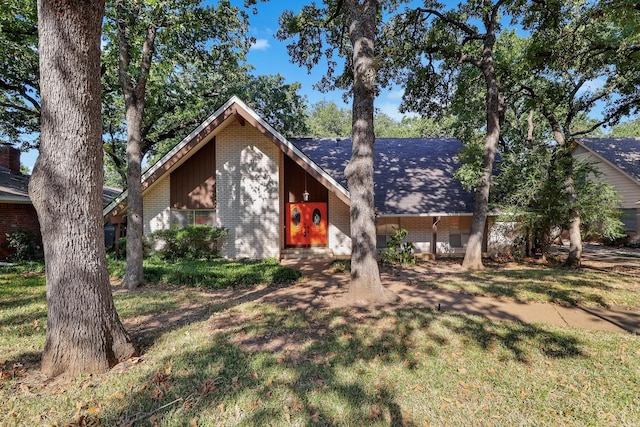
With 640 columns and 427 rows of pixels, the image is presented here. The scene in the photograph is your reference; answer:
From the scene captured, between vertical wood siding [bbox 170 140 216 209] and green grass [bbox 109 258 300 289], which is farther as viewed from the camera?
vertical wood siding [bbox 170 140 216 209]

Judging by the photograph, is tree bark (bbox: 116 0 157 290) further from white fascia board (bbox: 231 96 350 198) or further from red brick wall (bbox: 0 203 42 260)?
red brick wall (bbox: 0 203 42 260)

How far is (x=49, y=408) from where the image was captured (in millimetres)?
3111

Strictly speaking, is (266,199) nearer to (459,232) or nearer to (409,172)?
(409,172)

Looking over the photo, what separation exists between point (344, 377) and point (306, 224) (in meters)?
10.4

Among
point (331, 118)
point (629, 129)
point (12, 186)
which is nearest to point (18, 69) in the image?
point (12, 186)

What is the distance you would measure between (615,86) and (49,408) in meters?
20.2

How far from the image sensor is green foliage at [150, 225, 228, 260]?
1228 centimetres

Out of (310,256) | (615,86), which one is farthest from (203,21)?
(615,86)

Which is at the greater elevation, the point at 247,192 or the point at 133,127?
the point at 133,127

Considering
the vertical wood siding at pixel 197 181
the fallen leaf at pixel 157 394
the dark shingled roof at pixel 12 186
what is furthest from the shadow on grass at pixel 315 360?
the dark shingled roof at pixel 12 186

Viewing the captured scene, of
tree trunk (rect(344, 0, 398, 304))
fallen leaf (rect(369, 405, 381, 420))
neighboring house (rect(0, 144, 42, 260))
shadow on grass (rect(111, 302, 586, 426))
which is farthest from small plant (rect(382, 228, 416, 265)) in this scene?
neighboring house (rect(0, 144, 42, 260))

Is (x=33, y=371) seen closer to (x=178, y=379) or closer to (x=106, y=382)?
(x=106, y=382)

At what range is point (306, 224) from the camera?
13992 millimetres

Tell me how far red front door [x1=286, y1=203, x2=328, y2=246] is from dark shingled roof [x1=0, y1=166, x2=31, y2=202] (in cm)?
990
